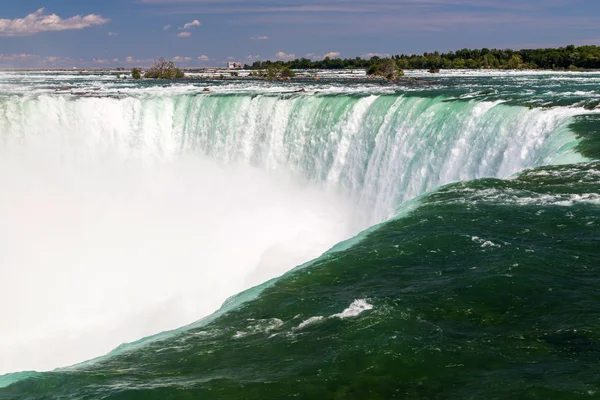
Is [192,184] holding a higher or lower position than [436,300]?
A: lower

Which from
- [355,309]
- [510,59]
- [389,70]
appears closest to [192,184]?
[355,309]

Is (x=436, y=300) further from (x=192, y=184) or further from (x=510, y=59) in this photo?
(x=510, y=59)

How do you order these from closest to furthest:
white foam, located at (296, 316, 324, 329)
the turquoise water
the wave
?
the turquoise water
white foam, located at (296, 316, 324, 329)
the wave

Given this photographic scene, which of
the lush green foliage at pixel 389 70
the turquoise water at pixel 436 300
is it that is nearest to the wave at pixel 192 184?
the turquoise water at pixel 436 300

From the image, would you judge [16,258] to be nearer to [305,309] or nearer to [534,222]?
[305,309]

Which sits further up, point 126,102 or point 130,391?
point 126,102

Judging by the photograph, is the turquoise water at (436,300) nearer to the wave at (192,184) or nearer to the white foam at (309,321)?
→ the white foam at (309,321)

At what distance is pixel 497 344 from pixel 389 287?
2.11 meters

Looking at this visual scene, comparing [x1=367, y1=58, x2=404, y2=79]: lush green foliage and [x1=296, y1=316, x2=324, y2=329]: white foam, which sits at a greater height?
[x1=367, y1=58, x2=404, y2=79]: lush green foliage

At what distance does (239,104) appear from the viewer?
30422 mm

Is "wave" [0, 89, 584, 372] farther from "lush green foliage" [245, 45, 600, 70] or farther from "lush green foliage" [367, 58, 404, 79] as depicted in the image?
"lush green foliage" [245, 45, 600, 70]

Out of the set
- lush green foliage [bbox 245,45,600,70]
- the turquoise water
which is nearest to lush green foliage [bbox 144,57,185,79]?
lush green foliage [bbox 245,45,600,70]

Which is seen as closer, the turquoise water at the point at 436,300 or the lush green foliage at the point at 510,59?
the turquoise water at the point at 436,300

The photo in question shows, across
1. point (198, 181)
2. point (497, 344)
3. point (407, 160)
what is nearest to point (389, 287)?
point (497, 344)
